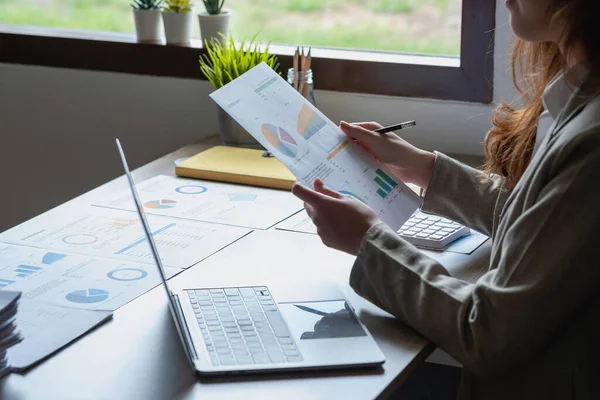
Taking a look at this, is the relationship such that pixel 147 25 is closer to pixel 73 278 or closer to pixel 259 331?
pixel 73 278

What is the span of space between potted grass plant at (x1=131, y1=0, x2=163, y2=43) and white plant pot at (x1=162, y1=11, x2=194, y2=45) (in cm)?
4

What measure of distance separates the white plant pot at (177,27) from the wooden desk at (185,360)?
1.02m

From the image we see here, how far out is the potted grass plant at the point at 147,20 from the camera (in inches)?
91.6

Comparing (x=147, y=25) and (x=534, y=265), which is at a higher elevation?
(x=147, y=25)

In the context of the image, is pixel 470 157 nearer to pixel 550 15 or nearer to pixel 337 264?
pixel 337 264

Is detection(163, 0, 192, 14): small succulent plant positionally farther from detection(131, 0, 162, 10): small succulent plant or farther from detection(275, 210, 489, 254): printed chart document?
detection(275, 210, 489, 254): printed chart document

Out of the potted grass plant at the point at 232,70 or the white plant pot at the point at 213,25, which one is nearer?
the potted grass plant at the point at 232,70

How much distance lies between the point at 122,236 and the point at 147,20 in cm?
95

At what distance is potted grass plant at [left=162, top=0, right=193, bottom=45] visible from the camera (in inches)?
90.0

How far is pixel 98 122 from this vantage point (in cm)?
247

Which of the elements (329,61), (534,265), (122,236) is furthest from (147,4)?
(534,265)

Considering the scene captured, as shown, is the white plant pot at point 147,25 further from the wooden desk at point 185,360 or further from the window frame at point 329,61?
the wooden desk at point 185,360

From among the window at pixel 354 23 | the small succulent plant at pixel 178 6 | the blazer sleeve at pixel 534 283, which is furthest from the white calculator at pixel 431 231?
the small succulent plant at pixel 178 6

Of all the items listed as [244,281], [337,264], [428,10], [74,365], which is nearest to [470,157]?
[428,10]
